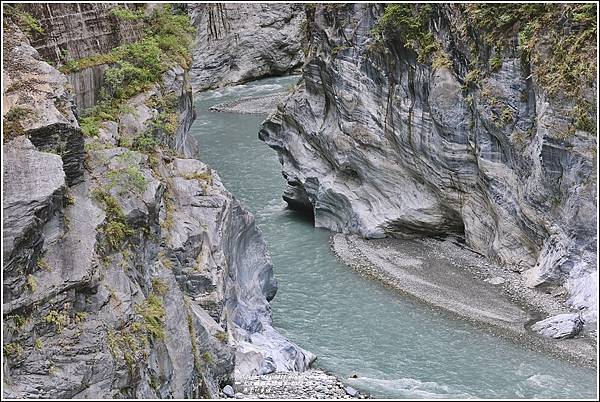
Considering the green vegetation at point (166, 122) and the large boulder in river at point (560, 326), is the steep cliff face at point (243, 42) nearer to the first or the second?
the green vegetation at point (166, 122)

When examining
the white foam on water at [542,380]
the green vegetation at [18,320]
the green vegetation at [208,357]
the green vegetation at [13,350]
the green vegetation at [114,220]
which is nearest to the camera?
the green vegetation at [13,350]

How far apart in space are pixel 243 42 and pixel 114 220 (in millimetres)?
46039

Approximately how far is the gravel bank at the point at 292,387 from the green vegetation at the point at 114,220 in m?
3.71

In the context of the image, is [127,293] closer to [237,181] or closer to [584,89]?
[584,89]

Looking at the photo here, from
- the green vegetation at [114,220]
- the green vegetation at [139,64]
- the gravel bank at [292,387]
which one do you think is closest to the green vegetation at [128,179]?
the green vegetation at [114,220]

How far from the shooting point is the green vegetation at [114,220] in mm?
12156

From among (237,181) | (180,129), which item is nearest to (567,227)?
(180,129)

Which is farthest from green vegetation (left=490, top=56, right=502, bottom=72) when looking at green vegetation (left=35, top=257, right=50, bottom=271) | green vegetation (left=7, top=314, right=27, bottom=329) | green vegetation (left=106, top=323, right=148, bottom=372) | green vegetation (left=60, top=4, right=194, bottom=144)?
green vegetation (left=7, top=314, right=27, bottom=329)

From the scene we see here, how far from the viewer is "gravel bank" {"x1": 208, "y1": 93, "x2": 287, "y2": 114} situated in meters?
46.3

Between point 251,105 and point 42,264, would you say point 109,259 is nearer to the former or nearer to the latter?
point 42,264

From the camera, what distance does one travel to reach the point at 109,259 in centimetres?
1184

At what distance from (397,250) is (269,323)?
7.22m

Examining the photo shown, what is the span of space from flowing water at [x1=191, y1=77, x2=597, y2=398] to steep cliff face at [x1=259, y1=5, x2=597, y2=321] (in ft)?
8.01

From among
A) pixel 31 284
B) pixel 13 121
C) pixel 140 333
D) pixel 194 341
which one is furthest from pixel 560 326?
pixel 13 121
